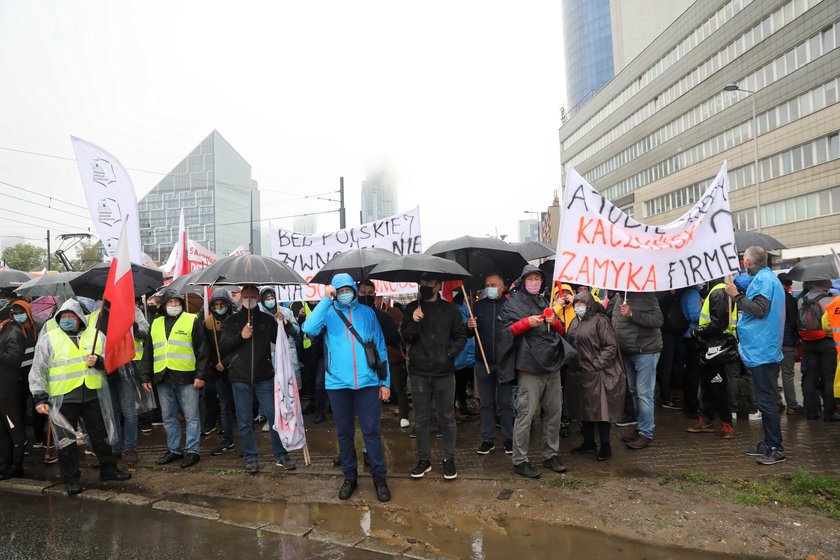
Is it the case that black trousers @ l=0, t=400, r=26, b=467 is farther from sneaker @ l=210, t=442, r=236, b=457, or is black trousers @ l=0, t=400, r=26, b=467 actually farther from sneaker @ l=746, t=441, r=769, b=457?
sneaker @ l=746, t=441, r=769, b=457

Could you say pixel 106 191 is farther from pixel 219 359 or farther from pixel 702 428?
pixel 702 428

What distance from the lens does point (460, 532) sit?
426cm

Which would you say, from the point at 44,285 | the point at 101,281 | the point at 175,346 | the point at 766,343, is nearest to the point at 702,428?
the point at 766,343

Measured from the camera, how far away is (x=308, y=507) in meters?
4.91

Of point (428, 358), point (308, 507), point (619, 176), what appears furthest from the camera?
point (619, 176)

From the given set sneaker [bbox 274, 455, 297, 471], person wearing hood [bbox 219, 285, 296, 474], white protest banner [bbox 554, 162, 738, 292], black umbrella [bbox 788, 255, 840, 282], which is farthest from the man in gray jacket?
person wearing hood [bbox 219, 285, 296, 474]

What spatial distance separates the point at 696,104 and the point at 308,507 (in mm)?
52129

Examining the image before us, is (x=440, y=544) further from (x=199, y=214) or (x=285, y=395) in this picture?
(x=199, y=214)

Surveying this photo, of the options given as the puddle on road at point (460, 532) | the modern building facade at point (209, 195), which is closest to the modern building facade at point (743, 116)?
the puddle on road at point (460, 532)

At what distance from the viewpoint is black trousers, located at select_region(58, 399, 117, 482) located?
217 inches

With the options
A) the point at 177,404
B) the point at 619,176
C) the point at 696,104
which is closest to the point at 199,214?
the point at 619,176

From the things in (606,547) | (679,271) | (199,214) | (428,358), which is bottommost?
(606,547)

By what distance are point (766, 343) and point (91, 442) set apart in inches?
275

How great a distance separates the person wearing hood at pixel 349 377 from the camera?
16.6ft
